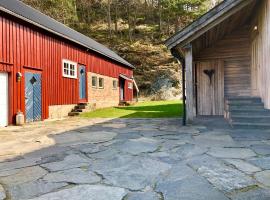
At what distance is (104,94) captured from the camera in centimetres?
2055

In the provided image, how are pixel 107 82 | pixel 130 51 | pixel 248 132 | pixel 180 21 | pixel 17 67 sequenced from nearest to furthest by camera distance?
pixel 248 132 → pixel 17 67 → pixel 107 82 → pixel 130 51 → pixel 180 21

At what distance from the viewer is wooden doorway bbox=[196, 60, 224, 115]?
1112 centimetres

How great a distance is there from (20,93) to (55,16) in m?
22.2

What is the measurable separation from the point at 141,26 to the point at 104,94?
22667 millimetres

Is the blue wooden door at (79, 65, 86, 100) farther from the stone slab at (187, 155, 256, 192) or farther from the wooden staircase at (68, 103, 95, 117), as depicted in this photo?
the stone slab at (187, 155, 256, 192)

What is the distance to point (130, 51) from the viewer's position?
34.2 meters

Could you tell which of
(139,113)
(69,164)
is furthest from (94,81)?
(69,164)

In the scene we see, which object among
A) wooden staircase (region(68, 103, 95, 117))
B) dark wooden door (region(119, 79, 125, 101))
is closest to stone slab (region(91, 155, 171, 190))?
wooden staircase (region(68, 103, 95, 117))

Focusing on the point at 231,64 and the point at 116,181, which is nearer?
the point at 116,181

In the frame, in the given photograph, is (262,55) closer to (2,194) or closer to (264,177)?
(264,177)

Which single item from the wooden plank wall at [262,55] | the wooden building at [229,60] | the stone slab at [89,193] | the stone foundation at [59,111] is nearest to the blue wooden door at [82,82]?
the stone foundation at [59,111]

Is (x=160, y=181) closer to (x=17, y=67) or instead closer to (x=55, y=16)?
(x=17, y=67)

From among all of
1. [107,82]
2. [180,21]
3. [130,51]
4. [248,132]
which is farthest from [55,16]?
[248,132]

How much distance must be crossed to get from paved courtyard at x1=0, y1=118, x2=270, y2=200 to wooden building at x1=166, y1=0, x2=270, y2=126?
2.33 metres
